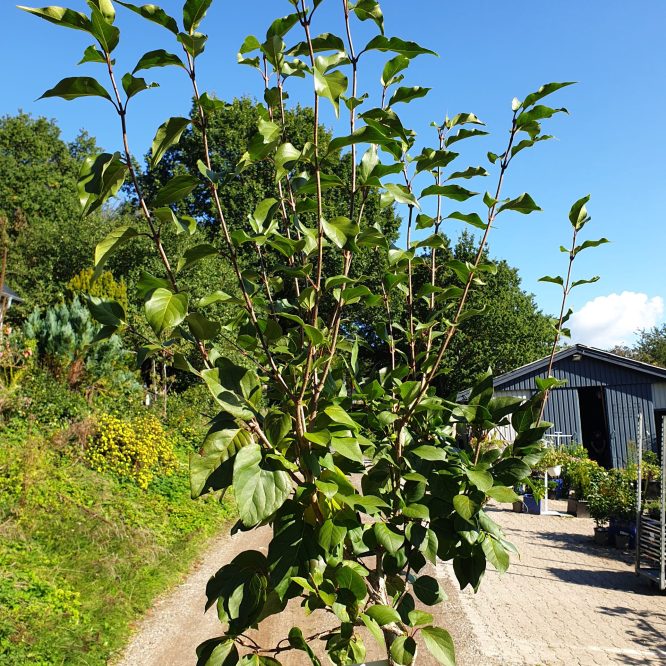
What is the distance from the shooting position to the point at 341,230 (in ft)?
3.99

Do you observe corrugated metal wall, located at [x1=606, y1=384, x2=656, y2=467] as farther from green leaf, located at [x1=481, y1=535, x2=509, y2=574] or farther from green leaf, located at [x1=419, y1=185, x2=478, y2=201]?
green leaf, located at [x1=419, y1=185, x2=478, y2=201]

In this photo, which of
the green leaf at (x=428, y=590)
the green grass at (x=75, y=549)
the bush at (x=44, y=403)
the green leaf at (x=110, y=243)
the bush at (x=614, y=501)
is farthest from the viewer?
the bush at (x=614, y=501)

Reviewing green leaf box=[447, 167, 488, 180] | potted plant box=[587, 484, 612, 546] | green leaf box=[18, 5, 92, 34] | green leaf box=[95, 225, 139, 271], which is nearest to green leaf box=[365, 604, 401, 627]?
green leaf box=[95, 225, 139, 271]

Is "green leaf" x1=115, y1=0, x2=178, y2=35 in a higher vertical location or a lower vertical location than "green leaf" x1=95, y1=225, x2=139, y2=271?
higher

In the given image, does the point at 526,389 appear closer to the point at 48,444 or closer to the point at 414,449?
the point at 48,444

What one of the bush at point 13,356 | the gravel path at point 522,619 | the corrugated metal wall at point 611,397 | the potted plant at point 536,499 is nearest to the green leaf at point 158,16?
the gravel path at point 522,619

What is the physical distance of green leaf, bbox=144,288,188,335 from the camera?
97 cm

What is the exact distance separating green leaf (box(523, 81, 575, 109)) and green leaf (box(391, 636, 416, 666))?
1.44m

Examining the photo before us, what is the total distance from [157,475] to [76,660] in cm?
516

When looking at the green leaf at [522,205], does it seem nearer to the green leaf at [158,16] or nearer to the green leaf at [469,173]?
the green leaf at [469,173]

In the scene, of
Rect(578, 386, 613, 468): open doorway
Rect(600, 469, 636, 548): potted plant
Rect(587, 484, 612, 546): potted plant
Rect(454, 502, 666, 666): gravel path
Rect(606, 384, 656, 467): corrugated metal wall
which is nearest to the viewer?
Rect(454, 502, 666, 666): gravel path

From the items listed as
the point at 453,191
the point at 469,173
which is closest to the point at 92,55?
the point at 453,191

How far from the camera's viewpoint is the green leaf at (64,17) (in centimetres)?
95

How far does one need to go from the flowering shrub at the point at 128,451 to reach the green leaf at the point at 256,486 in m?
8.40
